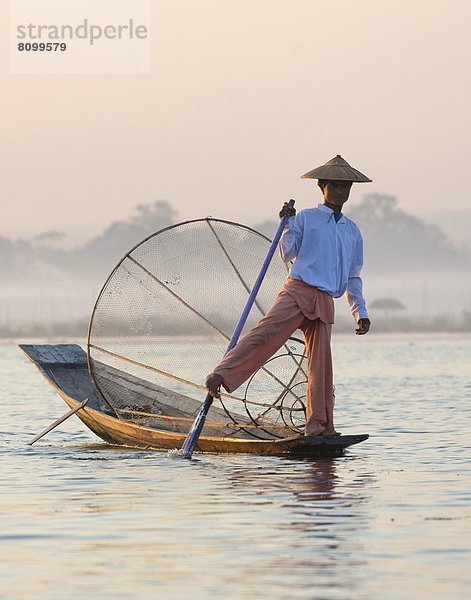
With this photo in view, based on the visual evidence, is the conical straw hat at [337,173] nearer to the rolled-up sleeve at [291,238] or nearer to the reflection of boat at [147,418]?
the rolled-up sleeve at [291,238]

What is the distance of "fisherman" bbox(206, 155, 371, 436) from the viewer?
12.2 metres

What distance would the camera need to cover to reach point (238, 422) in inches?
536

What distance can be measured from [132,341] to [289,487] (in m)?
3.78

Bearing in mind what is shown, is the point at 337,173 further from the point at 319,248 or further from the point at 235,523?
the point at 235,523

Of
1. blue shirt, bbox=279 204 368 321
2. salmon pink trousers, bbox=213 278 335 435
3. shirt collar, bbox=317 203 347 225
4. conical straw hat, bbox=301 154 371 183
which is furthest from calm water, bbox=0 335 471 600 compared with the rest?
conical straw hat, bbox=301 154 371 183

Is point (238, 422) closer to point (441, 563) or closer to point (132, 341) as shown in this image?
point (132, 341)

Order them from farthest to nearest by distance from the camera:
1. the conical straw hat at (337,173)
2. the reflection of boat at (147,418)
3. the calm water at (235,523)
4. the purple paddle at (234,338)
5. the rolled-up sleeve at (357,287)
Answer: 1. the rolled-up sleeve at (357,287)
2. the purple paddle at (234,338)
3. the reflection of boat at (147,418)
4. the conical straw hat at (337,173)
5. the calm water at (235,523)

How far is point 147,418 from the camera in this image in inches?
556

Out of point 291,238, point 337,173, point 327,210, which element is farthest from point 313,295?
point 337,173

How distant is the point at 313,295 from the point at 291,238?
1.61ft

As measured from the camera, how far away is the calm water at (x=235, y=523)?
23.3ft

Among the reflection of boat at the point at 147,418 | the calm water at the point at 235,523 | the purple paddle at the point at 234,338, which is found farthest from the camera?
the purple paddle at the point at 234,338

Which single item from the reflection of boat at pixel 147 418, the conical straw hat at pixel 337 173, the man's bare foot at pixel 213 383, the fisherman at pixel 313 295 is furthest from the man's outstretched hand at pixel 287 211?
the reflection of boat at pixel 147 418

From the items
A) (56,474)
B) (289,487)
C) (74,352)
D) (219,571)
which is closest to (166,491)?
(289,487)
